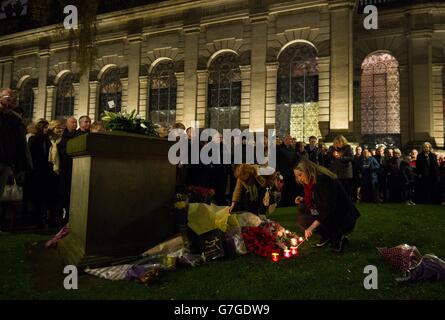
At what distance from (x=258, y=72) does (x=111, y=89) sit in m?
9.69

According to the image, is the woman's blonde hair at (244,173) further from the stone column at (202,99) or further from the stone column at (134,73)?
the stone column at (134,73)

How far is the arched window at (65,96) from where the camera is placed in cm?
2317

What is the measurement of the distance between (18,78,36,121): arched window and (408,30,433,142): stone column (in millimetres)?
23941

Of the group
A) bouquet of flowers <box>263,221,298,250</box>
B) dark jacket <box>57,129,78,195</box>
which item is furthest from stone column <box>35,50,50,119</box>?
bouquet of flowers <box>263,221,298,250</box>

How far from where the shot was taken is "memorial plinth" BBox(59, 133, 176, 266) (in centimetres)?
412

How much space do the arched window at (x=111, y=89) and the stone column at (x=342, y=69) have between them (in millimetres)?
12690

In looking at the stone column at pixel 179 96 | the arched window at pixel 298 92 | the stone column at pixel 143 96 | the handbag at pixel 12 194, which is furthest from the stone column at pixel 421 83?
the handbag at pixel 12 194

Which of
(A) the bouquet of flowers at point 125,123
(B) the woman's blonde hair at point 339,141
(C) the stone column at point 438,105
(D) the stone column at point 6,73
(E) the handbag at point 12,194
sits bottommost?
(E) the handbag at point 12,194

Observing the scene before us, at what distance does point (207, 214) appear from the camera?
4.84 metres

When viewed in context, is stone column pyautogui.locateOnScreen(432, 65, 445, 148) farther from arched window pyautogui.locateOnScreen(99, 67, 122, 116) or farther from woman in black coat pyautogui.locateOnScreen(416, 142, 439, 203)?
arched window pyautogui.locateOnScreen(99, 67, 122, 116)

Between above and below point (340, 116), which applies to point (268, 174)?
below

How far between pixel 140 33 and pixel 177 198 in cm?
1820

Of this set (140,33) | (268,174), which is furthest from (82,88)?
(268,174)

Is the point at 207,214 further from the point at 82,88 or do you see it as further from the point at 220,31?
the point at 82,88
